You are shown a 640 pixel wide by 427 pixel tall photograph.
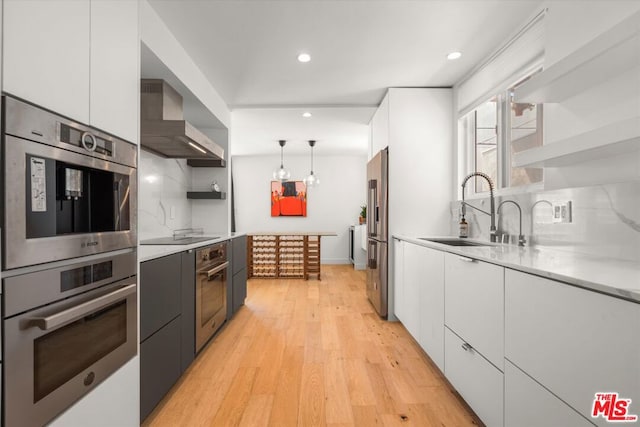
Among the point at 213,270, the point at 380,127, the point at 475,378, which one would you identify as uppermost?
the point at 380,127

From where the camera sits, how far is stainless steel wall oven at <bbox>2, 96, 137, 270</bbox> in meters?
0.86

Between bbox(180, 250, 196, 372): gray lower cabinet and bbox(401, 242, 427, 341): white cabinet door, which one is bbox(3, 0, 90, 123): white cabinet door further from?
bbox(401, 242, 427, 341): white cabinet door

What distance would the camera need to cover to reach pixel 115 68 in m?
1.32

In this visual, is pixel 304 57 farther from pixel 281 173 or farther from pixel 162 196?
pixel 281 173

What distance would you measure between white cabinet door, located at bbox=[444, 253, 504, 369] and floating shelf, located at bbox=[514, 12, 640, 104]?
0.95 meters

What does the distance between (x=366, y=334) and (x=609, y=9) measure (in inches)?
106

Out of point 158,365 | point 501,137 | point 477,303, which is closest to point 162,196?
point 158,365

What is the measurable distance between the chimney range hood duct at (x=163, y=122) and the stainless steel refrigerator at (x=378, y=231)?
179cm

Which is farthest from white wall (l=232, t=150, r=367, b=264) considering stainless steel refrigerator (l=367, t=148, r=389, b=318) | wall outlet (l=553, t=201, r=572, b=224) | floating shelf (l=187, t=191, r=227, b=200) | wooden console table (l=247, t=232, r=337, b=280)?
wall outlet (l=553, t=201, r=572, b=224)

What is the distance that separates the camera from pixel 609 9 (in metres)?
1.49

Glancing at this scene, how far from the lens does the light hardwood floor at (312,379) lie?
1.69 meters

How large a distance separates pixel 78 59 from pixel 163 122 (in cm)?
116

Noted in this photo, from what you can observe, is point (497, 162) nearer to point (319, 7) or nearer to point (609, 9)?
point (609, 9)

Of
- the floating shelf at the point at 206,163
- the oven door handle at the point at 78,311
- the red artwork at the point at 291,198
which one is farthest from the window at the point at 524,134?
the red artwork at the point at 291,198
